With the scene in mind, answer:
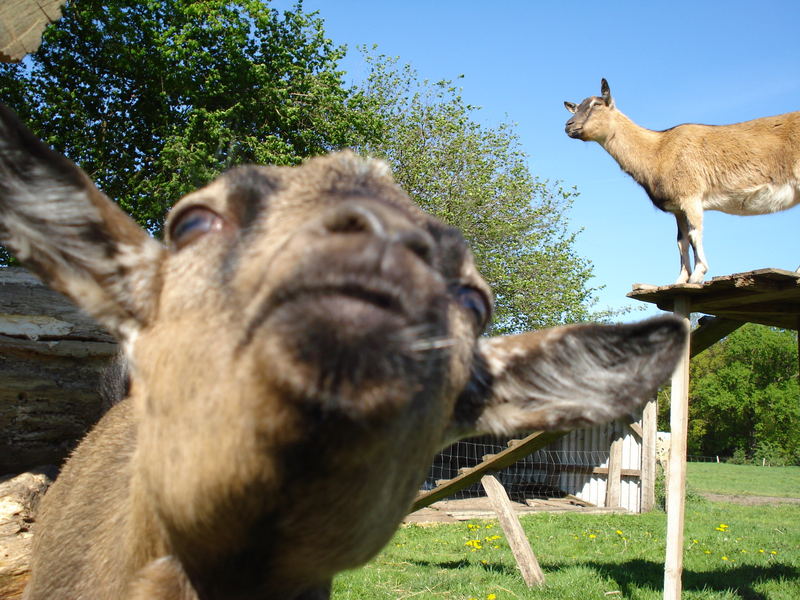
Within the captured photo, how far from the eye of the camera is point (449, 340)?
1497mm

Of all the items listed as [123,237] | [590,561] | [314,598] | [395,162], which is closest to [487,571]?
[590,561]

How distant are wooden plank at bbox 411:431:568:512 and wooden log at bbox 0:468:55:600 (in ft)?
12.9

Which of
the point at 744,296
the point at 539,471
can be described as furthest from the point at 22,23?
the point at 539,471

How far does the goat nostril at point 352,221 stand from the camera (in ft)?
4.62

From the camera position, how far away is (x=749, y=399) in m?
67.3

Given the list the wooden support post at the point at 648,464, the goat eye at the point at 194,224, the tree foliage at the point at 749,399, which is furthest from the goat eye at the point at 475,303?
the tree foliage at the point at 749,399

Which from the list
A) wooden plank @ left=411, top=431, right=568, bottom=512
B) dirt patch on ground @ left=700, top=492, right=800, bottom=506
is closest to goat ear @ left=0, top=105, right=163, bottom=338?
wooden plank @ left=411, top=431, right=568, bottom=512

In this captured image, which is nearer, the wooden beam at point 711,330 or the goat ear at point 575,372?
the goat ear at point 575,372

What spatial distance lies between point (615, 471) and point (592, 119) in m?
11.8

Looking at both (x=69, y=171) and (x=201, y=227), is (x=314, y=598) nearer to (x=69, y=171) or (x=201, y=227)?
(x=201, y=227)

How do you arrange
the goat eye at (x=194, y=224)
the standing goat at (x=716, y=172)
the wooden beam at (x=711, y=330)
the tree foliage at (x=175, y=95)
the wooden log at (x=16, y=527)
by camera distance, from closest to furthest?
the goat eye at (x=194, y=224), the wooden log at (x=16, y=527), the wooden beam at (x=711, y=330), the standing goat at (x=716, y=172), the tree foliage at (x=175, y=95)

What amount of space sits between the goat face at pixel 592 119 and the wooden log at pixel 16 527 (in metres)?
10.5

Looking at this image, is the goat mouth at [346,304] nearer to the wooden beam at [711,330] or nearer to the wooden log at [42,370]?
the wooden log at [42,370]

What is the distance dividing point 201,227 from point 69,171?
594mm
